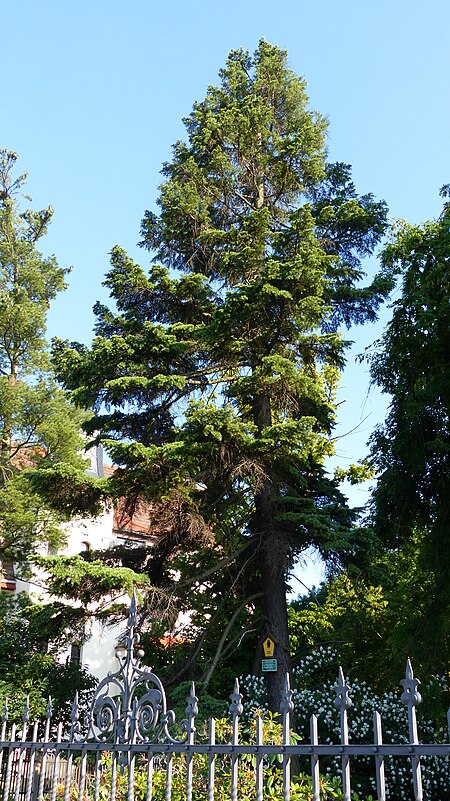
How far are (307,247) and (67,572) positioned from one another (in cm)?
694

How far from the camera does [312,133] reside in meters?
16.4

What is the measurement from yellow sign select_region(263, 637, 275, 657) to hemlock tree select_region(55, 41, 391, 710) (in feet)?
0.43

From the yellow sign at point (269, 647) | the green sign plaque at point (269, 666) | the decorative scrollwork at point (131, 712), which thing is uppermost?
the yellow sign at point (269, 647)

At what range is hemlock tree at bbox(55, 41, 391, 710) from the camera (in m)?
13.1

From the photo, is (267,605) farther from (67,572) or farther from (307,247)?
(307,247)

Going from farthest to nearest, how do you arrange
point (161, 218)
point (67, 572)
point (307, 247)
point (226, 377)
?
1. point (161, 218)
2. point (226, 377)
3. point (307, 247)
4. point (67, 572)

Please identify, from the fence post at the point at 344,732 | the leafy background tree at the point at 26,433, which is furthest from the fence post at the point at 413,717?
the leafy background tree at the point at 26,433

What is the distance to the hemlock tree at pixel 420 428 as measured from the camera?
1321 centimetres

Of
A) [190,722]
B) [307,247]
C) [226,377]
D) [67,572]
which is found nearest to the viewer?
[190,722]

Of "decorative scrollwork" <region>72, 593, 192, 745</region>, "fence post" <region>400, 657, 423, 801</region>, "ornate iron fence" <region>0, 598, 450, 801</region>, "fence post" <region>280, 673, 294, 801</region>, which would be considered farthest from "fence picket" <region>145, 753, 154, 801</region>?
"fence post" <region>400, 657, 423, 801</region>

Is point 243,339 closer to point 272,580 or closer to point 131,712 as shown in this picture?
point 272,580

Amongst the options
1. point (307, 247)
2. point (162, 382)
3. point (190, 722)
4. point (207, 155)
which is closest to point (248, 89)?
point (207, 155)

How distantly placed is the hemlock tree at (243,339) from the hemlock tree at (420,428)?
103cm

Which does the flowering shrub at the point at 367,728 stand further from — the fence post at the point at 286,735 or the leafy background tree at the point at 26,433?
the fence post at the point at 286,735
